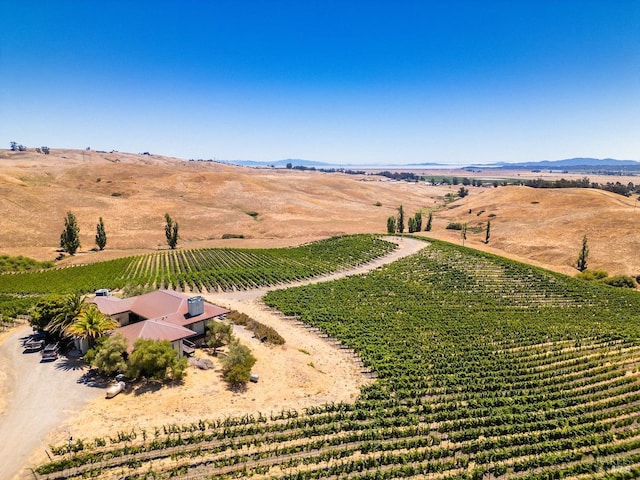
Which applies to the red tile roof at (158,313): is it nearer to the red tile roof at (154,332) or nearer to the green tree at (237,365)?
the red tile roof at (154,332)

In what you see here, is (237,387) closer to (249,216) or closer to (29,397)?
(29,397)

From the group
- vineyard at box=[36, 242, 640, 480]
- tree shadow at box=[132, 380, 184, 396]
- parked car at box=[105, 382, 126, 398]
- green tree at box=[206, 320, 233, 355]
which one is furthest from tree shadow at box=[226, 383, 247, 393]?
parked car at box=[105, 382, 126, 398]

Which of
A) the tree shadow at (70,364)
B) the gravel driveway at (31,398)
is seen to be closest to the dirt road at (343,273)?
the tree shadow at (70,364)

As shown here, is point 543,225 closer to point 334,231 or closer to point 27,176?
point 334,231

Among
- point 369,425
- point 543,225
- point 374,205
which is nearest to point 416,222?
point 543,225

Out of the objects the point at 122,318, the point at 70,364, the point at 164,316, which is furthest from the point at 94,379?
the point at 122,318
